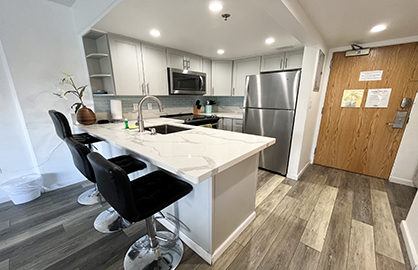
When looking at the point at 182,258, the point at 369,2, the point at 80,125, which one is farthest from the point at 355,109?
the point at 80,125

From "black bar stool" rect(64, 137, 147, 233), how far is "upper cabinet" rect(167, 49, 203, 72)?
6.40 ft

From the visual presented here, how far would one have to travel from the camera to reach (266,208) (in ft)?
6.40

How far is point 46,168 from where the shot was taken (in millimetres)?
2252

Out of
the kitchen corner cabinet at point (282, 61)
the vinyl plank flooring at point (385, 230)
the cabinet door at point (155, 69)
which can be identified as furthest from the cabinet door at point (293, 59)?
the vinyl plank flooring at point (385, 230)

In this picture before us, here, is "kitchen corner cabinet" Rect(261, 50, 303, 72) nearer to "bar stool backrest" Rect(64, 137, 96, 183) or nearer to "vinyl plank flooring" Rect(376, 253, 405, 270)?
"vinyl plank flooring" Rect(376, 253, 405, 270)

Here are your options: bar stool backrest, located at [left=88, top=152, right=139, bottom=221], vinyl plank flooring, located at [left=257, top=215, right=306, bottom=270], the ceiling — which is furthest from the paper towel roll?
vinyl plank flooring, located at [left=257, top=215, right=306, bottom=270]

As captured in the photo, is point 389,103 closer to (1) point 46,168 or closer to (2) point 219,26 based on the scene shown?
(2) point 219,26

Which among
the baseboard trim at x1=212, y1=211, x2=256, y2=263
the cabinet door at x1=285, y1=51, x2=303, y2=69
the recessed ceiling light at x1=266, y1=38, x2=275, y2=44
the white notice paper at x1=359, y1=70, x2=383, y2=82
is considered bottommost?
the baseboard trim at x1=212, y1=211, x2=256, y2=263

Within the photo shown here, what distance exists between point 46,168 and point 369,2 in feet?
13.3

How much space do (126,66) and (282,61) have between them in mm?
2650

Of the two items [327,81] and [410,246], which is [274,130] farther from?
[410,246]

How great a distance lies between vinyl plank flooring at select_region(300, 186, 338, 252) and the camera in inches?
59.1

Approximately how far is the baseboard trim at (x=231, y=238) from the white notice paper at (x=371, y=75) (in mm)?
2785

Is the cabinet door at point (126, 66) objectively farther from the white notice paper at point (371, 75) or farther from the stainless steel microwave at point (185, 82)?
the white notice paper at point (371, 75)
